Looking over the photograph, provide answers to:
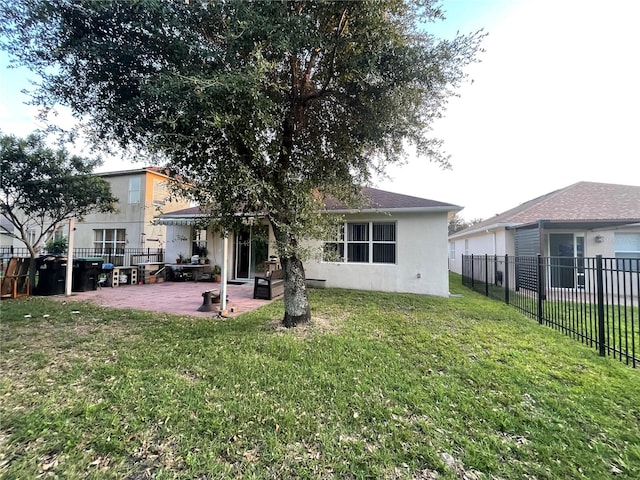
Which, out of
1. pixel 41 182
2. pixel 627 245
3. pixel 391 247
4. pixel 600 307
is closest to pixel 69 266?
pixel 41 182

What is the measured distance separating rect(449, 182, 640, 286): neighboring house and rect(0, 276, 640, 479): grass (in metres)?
8.74

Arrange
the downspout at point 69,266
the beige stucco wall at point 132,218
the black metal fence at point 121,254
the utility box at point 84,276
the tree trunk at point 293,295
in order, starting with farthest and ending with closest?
the beige stucco wall at point 132,218, the black metal fence at point 121,254, the utility box at point 84,276, the downspout at point 69,266, the tree trunk at point 293,295

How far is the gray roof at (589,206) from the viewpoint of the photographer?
1197 centimetres

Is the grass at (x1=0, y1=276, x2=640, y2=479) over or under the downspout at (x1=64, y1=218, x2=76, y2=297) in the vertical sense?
under

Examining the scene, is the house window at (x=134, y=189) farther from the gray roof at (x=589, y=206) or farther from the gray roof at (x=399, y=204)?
the gray roof at (x=589, y=206)

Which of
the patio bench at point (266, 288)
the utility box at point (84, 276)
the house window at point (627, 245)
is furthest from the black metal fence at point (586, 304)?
the utility box at point (84, 276)

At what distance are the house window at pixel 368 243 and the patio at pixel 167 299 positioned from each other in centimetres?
428

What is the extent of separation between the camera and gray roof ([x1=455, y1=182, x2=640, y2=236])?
1197 centimetres

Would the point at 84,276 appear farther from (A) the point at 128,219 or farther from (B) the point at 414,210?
(B) the point at 414,210

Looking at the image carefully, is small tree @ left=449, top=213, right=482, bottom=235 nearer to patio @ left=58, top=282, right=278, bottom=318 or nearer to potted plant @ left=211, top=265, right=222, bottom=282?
potted plant @ left=211, top=265, right=222, bottom=282

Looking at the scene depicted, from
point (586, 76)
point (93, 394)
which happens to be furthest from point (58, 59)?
point (586, 76)

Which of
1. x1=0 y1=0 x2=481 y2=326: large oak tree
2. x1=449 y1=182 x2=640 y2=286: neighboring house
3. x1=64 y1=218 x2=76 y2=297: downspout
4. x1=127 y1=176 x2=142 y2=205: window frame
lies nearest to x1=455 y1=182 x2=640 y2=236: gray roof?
x1=449 y1=182 x2=640 y2=286: neighboring house

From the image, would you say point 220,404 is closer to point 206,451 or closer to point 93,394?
point 206,451

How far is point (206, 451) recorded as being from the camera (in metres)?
2.64
